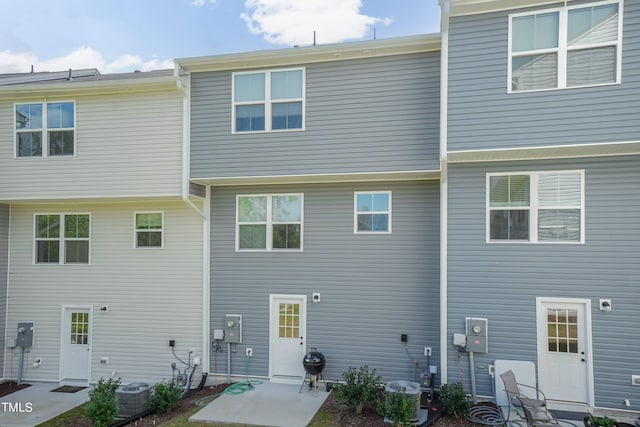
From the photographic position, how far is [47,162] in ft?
26.8

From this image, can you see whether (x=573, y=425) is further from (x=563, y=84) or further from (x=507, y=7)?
(x=507, y=7)

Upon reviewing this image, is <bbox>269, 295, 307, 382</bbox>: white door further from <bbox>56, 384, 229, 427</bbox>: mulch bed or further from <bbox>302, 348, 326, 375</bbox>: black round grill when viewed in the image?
<bbox>56, 384, 229, 427</bbox>: mulch bed

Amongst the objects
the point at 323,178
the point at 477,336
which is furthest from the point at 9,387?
the point at 477,336

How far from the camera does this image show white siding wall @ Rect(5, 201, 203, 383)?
8375 mm

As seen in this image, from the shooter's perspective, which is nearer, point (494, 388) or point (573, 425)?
point (573, 425)

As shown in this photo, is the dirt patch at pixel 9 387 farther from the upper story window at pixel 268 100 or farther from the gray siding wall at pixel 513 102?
the gray siding wall at pixel 513 102

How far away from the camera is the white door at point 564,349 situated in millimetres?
Answer: 6258

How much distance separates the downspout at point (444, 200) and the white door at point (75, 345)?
7921mm

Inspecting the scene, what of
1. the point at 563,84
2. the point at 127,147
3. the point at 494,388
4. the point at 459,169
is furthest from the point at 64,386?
the point at 563,84

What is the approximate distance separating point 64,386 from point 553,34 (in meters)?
12.2

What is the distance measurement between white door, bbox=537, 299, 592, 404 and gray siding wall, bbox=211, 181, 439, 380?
72.0 inches

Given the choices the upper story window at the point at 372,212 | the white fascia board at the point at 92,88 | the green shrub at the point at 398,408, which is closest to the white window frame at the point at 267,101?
the white fascia board at the point at 92,88

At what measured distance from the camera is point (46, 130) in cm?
826

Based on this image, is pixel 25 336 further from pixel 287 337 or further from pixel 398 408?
pixel 398 408
